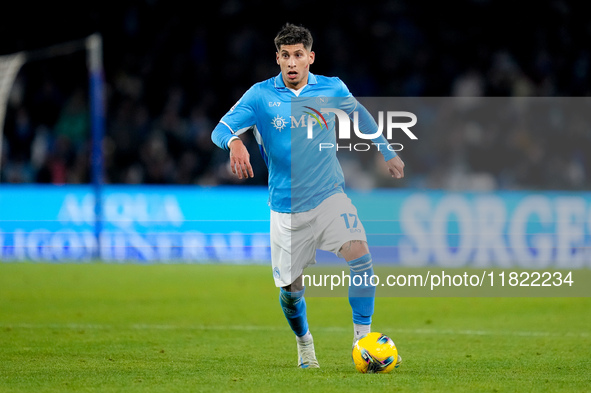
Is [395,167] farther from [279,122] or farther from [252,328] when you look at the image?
[252,328]

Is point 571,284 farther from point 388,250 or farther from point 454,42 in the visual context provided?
point 454,42

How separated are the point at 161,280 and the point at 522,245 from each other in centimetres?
619

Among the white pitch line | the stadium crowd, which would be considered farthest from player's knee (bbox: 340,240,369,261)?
the stadium crowd

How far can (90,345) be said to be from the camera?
822 cm

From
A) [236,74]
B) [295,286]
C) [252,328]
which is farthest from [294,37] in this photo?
[236,74]

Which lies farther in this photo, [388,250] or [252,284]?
[388,250]

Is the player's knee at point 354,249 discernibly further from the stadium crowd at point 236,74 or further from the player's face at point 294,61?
the stadium crowd at point 236,74

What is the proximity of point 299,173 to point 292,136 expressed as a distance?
27 centimetres

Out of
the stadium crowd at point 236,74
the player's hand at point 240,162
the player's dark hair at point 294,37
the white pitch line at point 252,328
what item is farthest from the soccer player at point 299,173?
the stadium crowd at point 236,74

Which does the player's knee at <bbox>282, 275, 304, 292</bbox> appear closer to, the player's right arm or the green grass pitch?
the green grass pitch

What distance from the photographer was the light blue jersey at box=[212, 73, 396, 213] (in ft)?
22.5

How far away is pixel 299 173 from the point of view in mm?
6879

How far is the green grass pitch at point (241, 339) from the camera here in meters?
6.18

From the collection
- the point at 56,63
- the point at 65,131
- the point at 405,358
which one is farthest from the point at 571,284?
the point at 56,63
